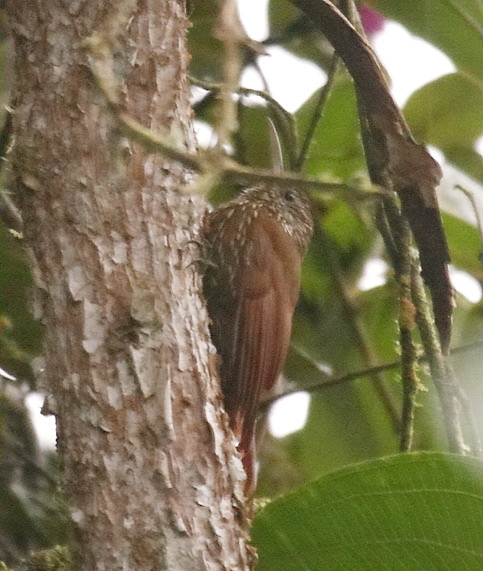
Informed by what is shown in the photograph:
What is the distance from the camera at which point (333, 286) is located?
263 cm

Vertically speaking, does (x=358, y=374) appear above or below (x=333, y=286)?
below

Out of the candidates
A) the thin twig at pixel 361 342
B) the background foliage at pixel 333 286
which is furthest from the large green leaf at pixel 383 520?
the thin twig at pixel 361 342

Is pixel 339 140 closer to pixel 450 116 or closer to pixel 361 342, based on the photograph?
pixel 450 116

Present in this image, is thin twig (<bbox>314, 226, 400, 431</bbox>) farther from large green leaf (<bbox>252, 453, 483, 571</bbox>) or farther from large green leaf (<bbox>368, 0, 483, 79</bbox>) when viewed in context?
large green leaf (<bbox>252, 453, 483, 571</bbox>)

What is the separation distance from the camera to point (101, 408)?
139cm

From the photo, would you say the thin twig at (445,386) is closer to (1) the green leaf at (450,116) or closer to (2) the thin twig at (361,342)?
(2) the thin twig at (361,342)

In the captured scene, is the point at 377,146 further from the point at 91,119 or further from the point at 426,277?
the point at 91,119

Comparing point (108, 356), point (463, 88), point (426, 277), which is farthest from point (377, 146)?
point (463, 88)

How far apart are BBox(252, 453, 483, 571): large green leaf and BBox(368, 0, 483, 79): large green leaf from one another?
1.28 meters

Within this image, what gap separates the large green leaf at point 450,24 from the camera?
238cm

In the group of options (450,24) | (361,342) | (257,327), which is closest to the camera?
(257,327)

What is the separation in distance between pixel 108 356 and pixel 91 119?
0.35 metres

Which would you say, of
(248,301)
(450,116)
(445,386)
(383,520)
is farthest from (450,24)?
(383,520)

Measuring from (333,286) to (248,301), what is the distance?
0.53 meters
